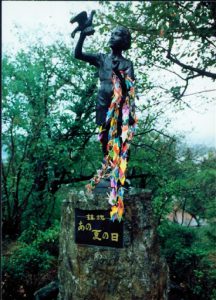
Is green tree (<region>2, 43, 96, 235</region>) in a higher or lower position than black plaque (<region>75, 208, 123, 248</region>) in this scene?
higher

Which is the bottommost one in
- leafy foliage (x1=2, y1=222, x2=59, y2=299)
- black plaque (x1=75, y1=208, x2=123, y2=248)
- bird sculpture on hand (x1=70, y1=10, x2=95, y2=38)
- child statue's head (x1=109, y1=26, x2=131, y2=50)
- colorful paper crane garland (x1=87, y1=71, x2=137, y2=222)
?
leafy foliage (x1=2, y1=222, x2=59, y2=299)

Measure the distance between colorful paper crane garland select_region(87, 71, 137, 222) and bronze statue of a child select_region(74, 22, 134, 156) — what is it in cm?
7

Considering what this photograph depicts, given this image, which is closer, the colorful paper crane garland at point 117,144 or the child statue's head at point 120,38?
the colorful paper crane garland at point 117,144

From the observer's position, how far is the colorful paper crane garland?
14.1ft

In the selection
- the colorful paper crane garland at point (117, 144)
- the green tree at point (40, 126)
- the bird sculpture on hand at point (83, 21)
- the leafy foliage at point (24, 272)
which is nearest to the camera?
the colorful paper crane garland at point (117, 144)

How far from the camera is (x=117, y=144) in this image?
448cm

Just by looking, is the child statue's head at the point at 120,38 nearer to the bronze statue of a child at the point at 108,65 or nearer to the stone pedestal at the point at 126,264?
the bronze statue of a child at the point at 108,65

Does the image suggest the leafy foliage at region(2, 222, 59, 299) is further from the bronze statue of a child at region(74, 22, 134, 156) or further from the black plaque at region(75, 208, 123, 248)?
the bronze statue of a child at region(74, 22, 134, 156)

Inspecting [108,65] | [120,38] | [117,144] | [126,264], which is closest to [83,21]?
[120,38]

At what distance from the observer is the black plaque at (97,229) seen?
4.39 meters

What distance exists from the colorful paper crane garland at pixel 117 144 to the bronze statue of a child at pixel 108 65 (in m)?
0.07

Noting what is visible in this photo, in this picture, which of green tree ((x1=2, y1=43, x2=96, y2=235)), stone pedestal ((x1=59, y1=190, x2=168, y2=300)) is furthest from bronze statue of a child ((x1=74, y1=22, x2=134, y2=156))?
green tree ((x1=2, y1=43, x2=96, y2=235))

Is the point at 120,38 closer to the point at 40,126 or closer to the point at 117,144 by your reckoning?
the point at 117,144

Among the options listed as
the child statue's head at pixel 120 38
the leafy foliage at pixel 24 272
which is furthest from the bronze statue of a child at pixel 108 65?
Result: the leafy foliage at pixel 24 272
